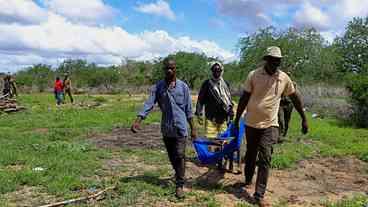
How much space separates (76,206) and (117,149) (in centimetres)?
378

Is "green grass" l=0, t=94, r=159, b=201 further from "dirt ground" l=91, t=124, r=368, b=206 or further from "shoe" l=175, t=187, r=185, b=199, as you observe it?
"shoe" l=175, t=187, r=185, b=199

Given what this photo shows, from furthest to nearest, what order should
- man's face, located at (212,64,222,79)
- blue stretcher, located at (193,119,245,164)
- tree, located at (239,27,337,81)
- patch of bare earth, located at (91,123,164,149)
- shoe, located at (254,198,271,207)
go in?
tree, located at (239,27,337,81), patch of bare earth, located at (91,123,164,149), man's face, located at (212,64,222,79), blue stretcher, located at (193,119,245,164), shoe, located at (254,198,271,207)

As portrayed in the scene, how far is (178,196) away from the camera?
530cm

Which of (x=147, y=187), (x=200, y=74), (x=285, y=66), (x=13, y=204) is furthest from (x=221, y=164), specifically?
(x=200, y=74)

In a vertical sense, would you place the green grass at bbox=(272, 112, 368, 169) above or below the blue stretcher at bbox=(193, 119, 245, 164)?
below

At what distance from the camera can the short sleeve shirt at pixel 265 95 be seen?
5.23 meters

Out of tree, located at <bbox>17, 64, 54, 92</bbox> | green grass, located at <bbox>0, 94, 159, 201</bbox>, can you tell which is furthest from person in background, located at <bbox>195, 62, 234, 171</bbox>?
tree, located at <bbox>17, 64, 54, 92</bbox>

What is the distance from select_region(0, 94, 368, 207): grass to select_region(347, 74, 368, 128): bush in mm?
1749

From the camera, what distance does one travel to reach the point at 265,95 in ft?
17.2

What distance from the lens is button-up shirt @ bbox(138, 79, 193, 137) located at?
541 cm

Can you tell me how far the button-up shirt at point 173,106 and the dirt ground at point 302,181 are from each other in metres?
0.94

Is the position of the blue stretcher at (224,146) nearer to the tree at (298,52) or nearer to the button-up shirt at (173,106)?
the button-up shirt at (173,106)

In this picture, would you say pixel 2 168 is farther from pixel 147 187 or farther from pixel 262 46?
pixel 262 46

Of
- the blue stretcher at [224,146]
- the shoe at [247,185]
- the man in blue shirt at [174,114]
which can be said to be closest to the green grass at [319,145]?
the blue stretcher at [224,146]
